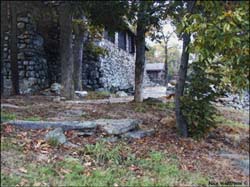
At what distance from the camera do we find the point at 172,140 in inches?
228

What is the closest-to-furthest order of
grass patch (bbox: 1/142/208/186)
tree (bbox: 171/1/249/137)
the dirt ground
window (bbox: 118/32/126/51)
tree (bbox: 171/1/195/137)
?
grass patch (bbox: 1/142/208/186), tree (bbox: 171/1/249/137), the dirt ground, tree (bbox: 171/1/195/137), window (bbox: 118/32/126/51)

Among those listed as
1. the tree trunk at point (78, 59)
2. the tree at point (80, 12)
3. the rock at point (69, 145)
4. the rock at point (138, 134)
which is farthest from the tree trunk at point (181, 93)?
the tree trunk at point (78, 59)

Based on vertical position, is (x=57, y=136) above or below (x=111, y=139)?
above

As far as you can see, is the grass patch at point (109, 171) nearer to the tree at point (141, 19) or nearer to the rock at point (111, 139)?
the rock at point (111, 139)

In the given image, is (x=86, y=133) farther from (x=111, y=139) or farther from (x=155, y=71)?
(x=155, y=71)

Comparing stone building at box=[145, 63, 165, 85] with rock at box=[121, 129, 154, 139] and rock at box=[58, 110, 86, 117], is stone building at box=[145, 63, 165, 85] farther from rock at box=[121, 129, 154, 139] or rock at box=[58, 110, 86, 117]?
rock at box=[121, 129, 154, 139]

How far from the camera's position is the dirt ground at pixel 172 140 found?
468 cm

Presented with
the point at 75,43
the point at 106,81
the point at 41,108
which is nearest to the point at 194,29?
the point at 41,108

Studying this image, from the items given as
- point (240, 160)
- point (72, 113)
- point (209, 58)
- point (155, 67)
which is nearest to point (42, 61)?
point (72, 113)

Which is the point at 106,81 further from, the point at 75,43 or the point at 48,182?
the point at 48,182

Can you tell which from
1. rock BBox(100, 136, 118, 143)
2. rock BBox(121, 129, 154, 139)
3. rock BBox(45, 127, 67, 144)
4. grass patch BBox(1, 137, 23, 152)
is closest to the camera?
grass patch BBox(1, 137, 23, 152)

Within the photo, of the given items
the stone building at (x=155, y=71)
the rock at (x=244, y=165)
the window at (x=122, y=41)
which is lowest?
the rock at (x=244, y=165)

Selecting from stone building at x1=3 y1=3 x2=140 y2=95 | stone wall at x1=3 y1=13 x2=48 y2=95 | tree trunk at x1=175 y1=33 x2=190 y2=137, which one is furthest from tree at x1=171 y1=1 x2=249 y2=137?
stone wall at x1=3 y1=13 x2=48 y2=95

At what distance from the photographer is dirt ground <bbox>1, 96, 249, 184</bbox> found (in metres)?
4.68
